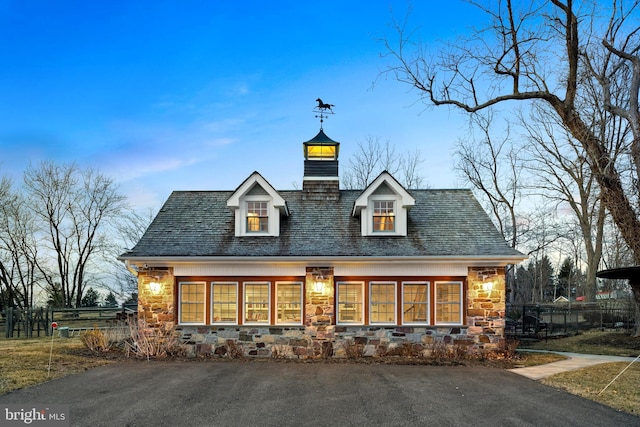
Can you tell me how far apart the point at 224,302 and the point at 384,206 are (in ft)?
19.5

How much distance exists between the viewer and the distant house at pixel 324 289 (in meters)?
14.5

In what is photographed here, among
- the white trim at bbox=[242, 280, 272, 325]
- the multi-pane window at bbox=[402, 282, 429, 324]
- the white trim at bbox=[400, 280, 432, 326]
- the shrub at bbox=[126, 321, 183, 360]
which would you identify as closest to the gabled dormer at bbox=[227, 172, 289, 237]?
the white trim at bbox=[242, 280, 272, 325]

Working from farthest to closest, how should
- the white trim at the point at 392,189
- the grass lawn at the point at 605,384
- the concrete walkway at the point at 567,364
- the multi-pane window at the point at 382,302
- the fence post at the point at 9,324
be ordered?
the fence post at the point at 9,324 → the white trim at the point at 392,189 → the multi-pane window at the point at 382,302 → the concrete walkway at the point at 567,364 → the grass lawn at the point at 605,384

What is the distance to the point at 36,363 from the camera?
12508 mm

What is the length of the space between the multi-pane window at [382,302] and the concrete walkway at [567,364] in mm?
3727

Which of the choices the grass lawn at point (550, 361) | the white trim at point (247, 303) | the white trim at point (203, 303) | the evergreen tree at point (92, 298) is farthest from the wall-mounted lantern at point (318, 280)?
the evergreen tree at point (92, 298)

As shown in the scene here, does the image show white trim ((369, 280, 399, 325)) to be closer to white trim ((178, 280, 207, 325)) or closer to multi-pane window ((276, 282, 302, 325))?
multi-pane window ((276, 282, 302, 325))

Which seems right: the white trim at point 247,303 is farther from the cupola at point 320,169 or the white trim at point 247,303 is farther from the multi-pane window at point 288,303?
the cupola at point 320,169

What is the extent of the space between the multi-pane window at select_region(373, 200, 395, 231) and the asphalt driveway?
4.88 meters

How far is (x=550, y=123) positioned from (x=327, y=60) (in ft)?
52.4

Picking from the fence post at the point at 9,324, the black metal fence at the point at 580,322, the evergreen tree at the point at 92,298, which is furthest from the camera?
the evergreen tree at the point at 92,298

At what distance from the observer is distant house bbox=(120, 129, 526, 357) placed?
14469mm

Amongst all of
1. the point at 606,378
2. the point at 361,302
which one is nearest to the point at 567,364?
the point at 606,378

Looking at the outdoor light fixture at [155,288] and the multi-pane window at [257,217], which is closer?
the outdoor light fixture at [155,288]
